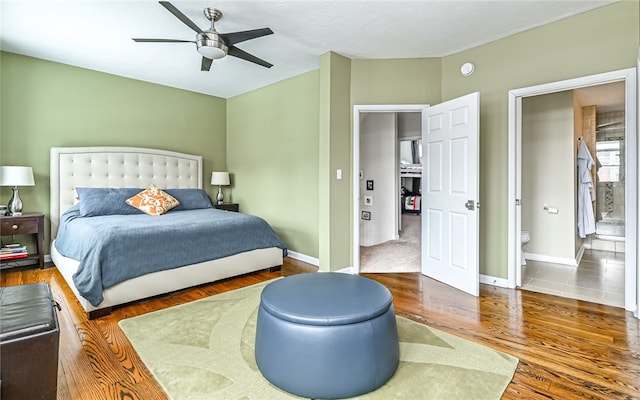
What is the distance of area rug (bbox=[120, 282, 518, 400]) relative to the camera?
5.50 feet

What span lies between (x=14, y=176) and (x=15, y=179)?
0.03 m

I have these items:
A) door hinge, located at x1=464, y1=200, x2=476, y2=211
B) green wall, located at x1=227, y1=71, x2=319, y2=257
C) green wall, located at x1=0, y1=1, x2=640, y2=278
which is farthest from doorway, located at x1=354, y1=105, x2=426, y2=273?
door hinge, located at x1=464, y1=200, x2=476, y2=211

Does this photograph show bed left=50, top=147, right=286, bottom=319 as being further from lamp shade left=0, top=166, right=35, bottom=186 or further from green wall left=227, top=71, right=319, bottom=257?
green wall left=227, top=71, right=319, bottom=257

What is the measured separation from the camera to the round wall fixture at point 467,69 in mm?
3570

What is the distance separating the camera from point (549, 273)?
3898 millimetres

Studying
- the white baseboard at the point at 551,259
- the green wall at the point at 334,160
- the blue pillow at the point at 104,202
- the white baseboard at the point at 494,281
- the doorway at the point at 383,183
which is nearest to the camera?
the white baseboard at the point at 494,281

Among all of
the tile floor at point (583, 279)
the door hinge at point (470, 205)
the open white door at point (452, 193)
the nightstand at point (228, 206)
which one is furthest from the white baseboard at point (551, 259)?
the nightstand at point (228, 206)

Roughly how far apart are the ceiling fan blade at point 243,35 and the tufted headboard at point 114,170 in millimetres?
2760

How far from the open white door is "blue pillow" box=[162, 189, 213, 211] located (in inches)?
125

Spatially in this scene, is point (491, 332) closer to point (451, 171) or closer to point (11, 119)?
point (451, 171)

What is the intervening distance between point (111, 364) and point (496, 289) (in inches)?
134

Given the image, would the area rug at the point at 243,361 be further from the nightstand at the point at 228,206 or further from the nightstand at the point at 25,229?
the nightstand at the point at 228,206

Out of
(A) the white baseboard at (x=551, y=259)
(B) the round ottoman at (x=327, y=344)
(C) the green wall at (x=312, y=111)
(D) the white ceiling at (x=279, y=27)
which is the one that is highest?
(D) the white ceiling at (x=279, y=27)

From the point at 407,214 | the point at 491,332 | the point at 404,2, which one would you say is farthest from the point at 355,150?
the point at 407,214
